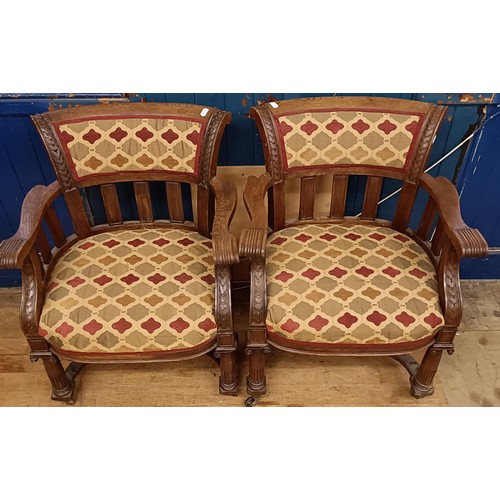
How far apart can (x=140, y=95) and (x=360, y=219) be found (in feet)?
3.48

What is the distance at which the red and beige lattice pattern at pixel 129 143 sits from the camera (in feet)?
5.80

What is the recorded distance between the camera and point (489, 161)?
6.97 ft

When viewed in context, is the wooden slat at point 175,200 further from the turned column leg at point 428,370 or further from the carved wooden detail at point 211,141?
the turned column leg at point 428,370

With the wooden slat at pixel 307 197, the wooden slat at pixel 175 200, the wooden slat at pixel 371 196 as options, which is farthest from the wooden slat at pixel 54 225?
the wooden slat at pixel 371 196

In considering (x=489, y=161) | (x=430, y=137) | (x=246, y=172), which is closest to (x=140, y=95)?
(x=246, y=172)

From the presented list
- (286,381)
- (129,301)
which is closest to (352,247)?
(286,381)

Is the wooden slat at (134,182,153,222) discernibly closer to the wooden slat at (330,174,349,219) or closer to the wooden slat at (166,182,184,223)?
the wooden slat at (166,182,184,223)

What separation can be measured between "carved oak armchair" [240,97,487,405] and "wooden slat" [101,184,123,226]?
0.57m

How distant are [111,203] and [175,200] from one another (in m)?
0.27

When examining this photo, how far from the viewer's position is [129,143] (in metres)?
1.80

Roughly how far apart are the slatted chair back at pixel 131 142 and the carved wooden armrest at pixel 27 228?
0.10 metres

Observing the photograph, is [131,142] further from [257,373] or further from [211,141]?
[257,373]
